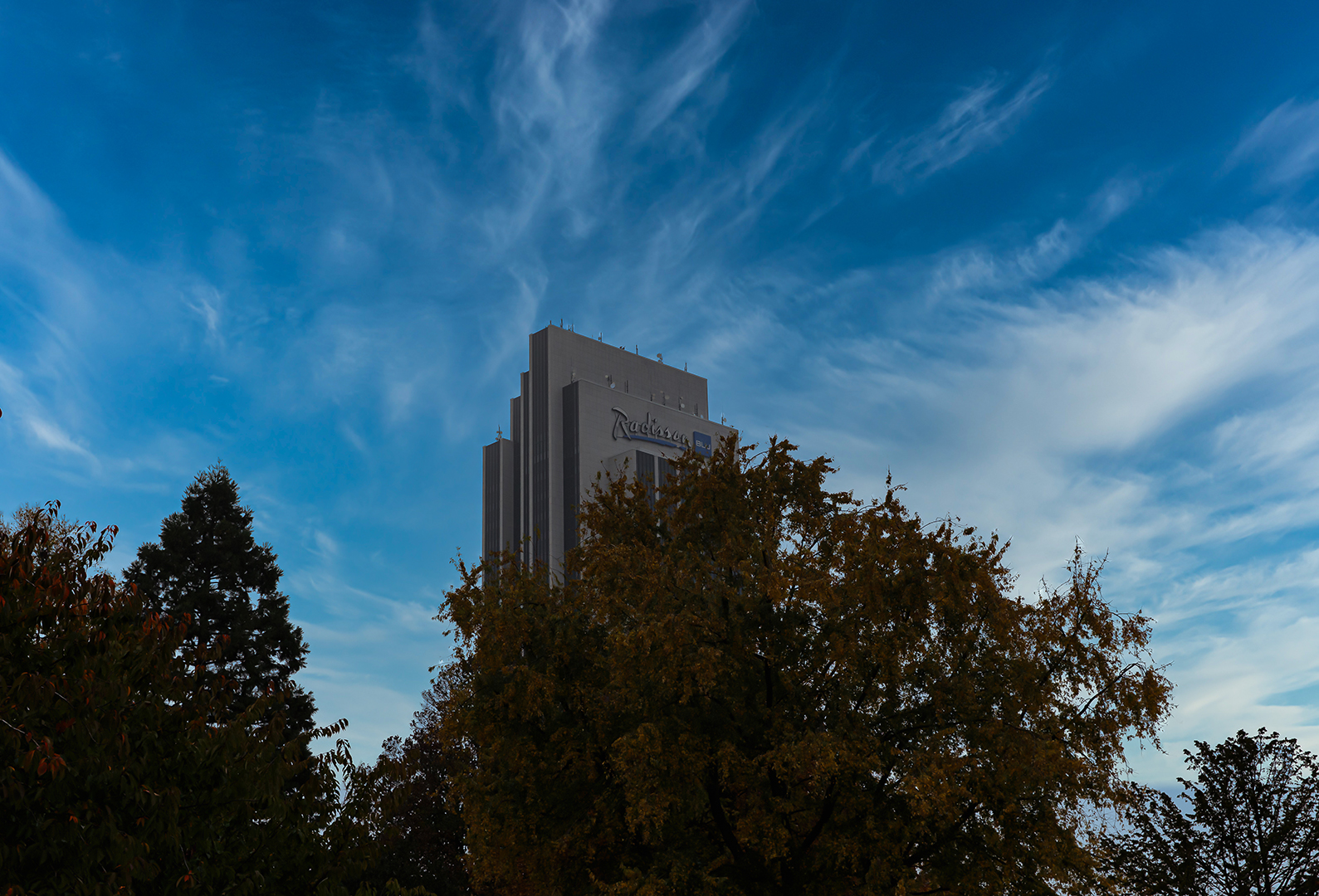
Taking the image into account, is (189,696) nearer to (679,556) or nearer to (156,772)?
(156,772)

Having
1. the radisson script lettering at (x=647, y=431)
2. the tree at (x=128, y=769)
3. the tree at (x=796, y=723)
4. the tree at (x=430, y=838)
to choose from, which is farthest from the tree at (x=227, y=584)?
the radisson script lettering at (x=647, y=431)

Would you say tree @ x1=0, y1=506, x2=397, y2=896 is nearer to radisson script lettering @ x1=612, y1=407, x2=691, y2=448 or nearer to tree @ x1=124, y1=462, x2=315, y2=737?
tree @ x1=124, y1=462, x2=315, y2=737

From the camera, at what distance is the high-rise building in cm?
11131

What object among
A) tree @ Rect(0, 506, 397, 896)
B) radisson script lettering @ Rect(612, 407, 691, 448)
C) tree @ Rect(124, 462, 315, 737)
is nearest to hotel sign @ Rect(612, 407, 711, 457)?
radisson script lettering @ Rect(612, 407, 691, 448)

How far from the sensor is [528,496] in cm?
11356

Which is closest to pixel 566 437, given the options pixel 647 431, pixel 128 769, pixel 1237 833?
pixel 647 431

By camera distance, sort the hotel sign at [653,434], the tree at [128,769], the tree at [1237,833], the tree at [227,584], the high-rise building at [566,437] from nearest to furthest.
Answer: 1. the tree at [128,769]
2. the tree at [1237,833]
3. the tree at [227,584]
4. the high-rise building at [566,437]
5. the hotel sign at [653,434]

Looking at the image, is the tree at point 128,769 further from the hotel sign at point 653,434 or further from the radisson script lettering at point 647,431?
the hotel sign at point 653,434

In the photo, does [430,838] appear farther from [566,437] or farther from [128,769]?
[566,437]

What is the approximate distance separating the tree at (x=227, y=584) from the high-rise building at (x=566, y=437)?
65.9m

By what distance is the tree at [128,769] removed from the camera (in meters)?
7.48

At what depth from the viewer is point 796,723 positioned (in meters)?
18.4

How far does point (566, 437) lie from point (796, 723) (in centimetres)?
9565

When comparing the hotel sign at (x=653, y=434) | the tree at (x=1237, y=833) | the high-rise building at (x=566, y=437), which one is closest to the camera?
the tree at (x=1237, y=833)
